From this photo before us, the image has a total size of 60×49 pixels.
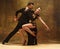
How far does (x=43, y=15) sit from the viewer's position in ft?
23.1

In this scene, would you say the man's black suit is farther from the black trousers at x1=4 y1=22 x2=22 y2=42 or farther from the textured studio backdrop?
the textured studio backdrop

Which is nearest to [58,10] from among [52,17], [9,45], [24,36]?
[52,17]

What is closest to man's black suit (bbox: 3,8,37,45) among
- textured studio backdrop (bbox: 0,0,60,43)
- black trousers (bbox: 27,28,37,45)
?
black trousers (bbox: 27,28,37,45)

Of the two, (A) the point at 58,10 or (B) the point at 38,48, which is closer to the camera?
(B) the point at 38,48

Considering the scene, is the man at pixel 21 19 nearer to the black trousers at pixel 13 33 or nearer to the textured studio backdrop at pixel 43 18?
the black trousers at pixel 13 33

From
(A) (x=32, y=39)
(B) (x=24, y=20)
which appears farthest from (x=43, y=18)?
(A) (x=32, y=39)

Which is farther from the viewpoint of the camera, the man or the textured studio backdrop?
the textured studio backdrop

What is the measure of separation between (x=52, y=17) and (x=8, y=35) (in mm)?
1498

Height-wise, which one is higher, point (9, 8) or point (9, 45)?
point (9, 8)

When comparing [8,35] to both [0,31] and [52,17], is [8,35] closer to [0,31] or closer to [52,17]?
[0,31]

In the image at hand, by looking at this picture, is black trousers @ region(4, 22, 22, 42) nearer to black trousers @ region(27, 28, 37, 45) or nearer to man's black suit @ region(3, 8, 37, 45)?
man's black suit @ region(3, 8, 37, 45)

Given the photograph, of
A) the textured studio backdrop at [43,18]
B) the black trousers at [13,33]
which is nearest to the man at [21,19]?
the black trousers at [13,33]

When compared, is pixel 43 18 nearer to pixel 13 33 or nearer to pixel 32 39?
pixel 32 39

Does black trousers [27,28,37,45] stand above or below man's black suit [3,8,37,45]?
below
